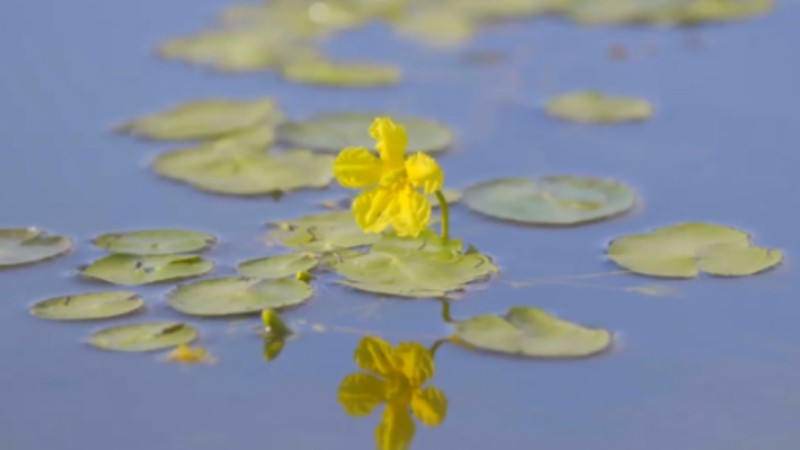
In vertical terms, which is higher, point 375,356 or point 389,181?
point 389,181

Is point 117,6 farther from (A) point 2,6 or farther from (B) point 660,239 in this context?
(B) point 660,239

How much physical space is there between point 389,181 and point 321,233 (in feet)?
0.58

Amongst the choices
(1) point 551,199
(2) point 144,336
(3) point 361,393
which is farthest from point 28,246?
(1) point 551,199

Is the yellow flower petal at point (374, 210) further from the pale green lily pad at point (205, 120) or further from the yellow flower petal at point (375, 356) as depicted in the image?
the pale green lily pad at point (205, 120)

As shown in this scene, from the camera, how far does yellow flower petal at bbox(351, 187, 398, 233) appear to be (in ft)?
5.33

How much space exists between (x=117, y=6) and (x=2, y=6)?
199 millimetres

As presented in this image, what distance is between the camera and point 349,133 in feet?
6.98

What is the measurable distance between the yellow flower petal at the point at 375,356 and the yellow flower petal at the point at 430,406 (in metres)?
0.05

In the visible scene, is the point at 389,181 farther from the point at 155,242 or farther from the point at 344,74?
the point at 344,74

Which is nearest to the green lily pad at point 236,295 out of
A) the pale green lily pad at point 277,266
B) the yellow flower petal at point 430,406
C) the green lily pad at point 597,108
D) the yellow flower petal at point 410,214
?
the pale green lily pad at point 277,266

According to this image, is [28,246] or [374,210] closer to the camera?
[374,210]

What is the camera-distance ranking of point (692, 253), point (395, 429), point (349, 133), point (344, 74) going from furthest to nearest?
point (344, 74) → point (349, 133) → point (692, 253) → point (395, 429)

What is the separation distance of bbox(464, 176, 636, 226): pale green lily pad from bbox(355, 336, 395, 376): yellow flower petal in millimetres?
362

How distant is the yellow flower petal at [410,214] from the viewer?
1.61 m
